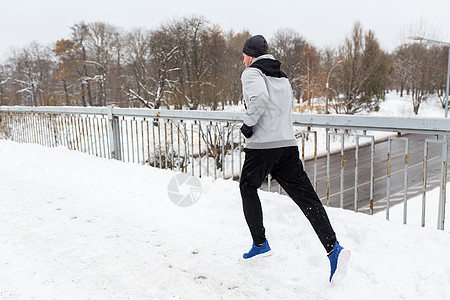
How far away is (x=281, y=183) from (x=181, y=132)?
283 cm

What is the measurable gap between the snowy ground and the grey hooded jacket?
109 centimetres

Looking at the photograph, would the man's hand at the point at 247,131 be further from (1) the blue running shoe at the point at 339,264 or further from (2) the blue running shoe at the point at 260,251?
(1) the blue running shoe at the point at 339,264

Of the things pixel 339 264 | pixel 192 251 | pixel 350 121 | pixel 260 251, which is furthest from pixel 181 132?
pixel 339 264

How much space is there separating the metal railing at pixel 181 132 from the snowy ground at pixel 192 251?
0.48 meters

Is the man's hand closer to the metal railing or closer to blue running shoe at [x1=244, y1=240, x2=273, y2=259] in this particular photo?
blue running shoe at [x1=244, y1=240, x2=273, y2=259]

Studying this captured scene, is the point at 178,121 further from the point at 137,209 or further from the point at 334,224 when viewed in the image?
the point at 334,224

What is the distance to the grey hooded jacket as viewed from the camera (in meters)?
2.73

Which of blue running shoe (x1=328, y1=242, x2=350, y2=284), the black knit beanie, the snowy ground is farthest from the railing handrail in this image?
blue running shoe (x1=328, y1=242, x2=350, y2=284)

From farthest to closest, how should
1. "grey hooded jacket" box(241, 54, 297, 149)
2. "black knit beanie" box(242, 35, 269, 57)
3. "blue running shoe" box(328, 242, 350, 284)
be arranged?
"black knit beanie" box(242, 35, 269, 57), "grey hooded jacket" box(241, 54, 297, 149), "blue running shoe" box(328, 242, 350, 284)

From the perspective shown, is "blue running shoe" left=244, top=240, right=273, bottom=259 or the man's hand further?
"blue running shoe" left=244, top=240, right=273, bottom=259

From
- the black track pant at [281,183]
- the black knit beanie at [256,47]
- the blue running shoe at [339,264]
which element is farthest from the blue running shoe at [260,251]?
the black knit beanie at [256,47]

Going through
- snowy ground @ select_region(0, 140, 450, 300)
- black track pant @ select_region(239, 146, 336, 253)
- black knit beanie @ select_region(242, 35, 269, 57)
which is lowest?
snowy ground @ select_region(0, 140, 450, 300)

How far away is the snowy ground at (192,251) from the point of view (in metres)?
2.62

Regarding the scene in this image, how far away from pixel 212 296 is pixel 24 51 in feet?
242
